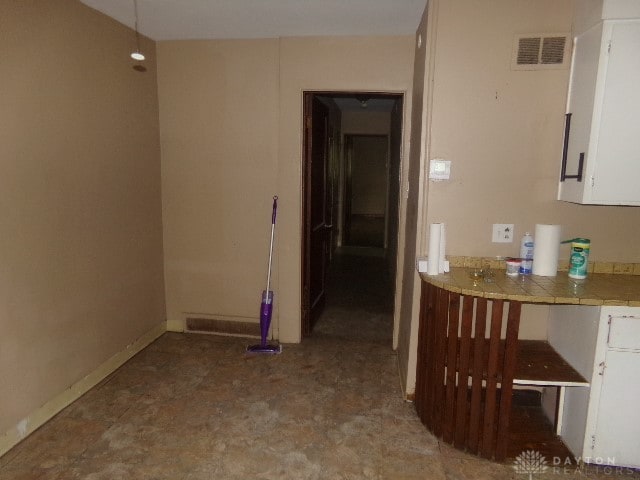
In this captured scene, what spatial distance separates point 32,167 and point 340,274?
431 centimetres

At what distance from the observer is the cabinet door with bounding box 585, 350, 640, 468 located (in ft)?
6.61

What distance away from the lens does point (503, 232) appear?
2.50 m

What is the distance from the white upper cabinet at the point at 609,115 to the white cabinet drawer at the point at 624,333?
59 centimetres

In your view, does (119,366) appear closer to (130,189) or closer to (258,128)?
(130,189)

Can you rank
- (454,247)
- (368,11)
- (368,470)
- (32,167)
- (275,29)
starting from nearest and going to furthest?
(368,470) < (32,167) < (454,247) < (368,11) < (275,29)

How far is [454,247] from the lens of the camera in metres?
2.54

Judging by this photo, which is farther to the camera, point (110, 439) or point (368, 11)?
point (368, 11)

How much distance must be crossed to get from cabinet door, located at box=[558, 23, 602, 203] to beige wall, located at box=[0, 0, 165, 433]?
2.90 m

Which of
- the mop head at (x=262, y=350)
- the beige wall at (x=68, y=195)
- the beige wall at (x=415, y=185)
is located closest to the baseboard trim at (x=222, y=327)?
the mop head at (x=262, y=350)

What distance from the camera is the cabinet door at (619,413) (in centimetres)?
202

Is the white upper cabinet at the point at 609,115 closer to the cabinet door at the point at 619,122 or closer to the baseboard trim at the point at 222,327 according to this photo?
the cabinet door at the point at 619,122

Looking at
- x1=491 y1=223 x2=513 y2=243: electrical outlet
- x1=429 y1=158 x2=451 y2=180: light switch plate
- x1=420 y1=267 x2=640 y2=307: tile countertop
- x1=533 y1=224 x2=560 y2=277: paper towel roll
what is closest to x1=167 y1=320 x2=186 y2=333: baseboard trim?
x1=420 y1=267 x2=640 y2=307: tile countertop

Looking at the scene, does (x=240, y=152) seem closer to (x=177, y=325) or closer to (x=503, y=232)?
(x=177, y=325)

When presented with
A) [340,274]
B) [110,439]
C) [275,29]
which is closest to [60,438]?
[110,439]
